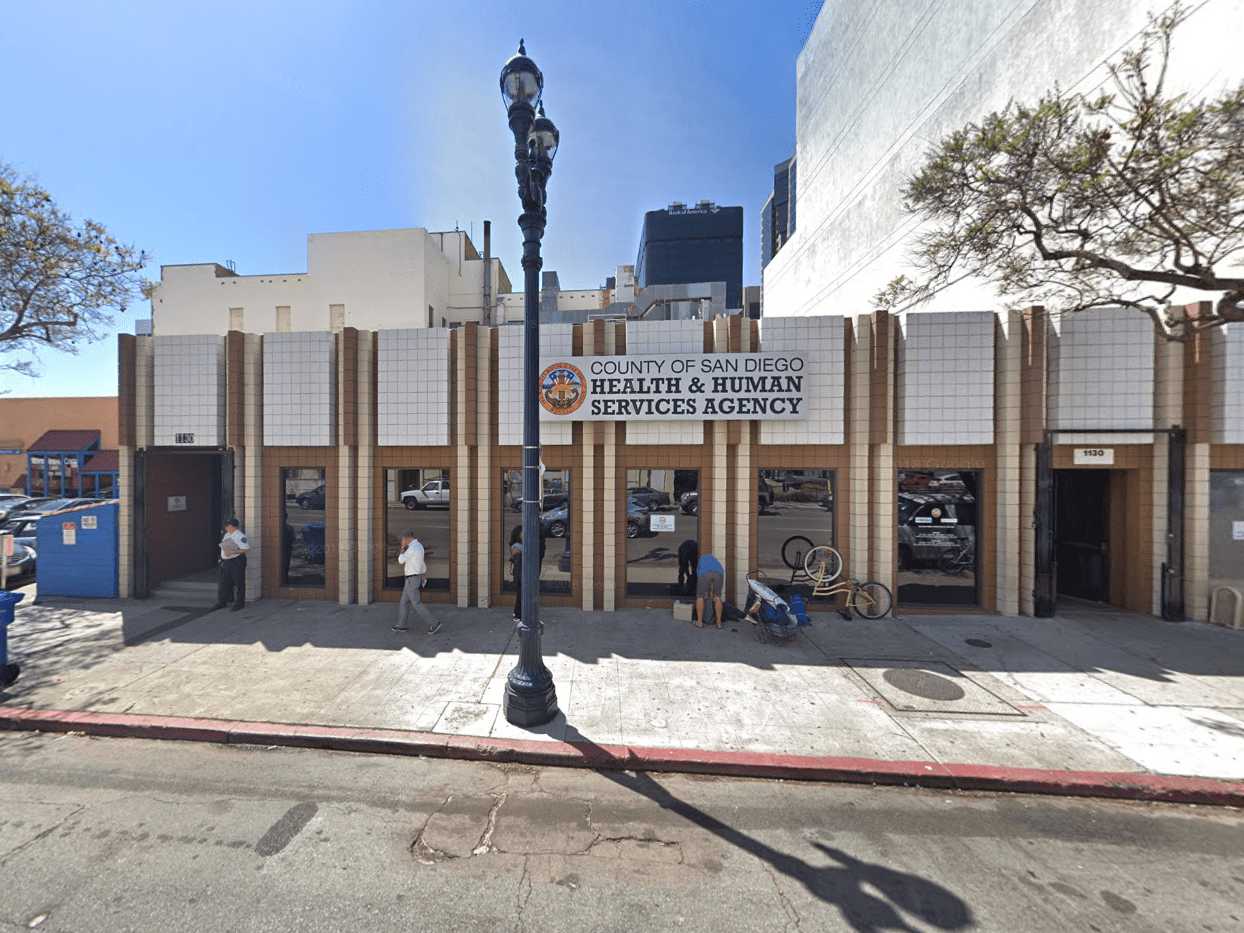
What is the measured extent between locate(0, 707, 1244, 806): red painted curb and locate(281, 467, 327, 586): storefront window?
184 inches

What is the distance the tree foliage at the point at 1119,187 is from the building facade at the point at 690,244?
129329 millimetres

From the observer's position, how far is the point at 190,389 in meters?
10.4

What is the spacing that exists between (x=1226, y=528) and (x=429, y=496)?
1571cm

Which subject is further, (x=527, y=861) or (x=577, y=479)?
(x=577, y=479)

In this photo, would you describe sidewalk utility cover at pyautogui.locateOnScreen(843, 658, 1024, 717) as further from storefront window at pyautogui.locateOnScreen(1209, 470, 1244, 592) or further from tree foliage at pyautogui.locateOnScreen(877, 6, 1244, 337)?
tree foliage at pyautogui.locateOnScreen(877, 6, 1244, 337)

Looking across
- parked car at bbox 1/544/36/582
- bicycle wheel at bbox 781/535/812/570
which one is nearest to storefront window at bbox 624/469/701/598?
bicycle wheel at bbox 781/535/812/570

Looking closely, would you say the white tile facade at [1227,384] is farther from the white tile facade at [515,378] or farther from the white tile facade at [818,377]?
the white tile facade at [515,378]

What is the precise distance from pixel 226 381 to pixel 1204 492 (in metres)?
19.8

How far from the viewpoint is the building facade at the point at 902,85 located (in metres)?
10.2

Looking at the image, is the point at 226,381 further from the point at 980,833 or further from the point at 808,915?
the point at 980,833

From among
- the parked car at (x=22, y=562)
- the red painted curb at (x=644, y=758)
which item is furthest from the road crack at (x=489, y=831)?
the parked car at (x=22, y=562)

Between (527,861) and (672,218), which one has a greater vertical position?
(672,218)

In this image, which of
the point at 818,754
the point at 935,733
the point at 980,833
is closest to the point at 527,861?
the point at 818,754

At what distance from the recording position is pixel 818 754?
5.16m
